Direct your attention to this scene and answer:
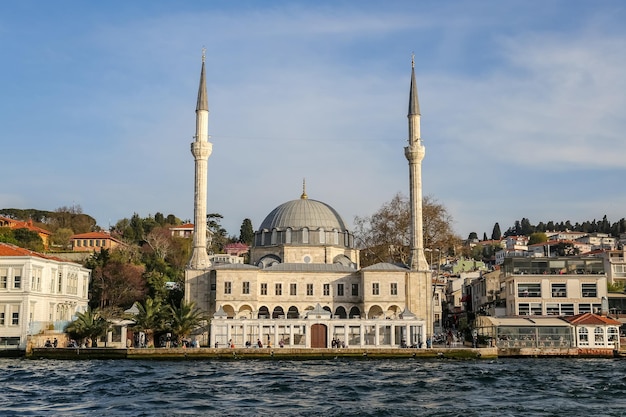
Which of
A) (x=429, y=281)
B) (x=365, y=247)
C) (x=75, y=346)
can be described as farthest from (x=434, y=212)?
(x=75, y=346)

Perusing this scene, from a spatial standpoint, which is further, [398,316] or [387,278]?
[387,278]

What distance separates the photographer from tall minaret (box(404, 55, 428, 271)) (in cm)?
5247

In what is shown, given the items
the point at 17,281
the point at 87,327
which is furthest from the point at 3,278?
the point at 87,327

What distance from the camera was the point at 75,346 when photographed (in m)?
44.2

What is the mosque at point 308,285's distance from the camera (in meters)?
45.2

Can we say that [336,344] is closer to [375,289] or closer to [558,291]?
[375,289]

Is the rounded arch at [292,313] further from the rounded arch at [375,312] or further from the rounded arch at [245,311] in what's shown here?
the rounded arch at [375,312]

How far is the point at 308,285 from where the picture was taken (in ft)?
169

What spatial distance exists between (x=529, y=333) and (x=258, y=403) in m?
25.2

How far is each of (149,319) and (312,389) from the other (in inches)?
754

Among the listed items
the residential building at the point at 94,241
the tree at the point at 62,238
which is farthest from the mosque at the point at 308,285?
the tree at the point at 62,238

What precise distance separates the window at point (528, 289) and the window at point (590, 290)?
2.90m

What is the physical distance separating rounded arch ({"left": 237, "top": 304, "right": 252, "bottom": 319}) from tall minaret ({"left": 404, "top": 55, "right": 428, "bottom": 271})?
10793 millimetres

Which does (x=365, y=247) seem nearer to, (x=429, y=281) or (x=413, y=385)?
(x=429, y=281)
